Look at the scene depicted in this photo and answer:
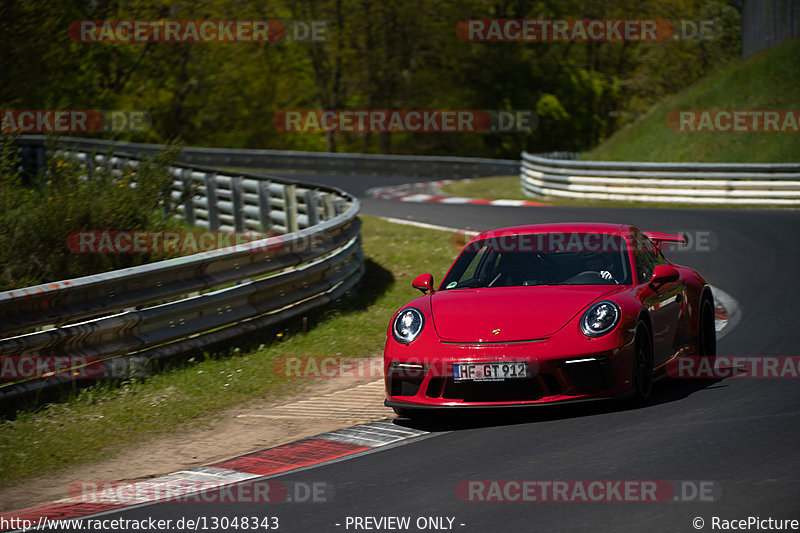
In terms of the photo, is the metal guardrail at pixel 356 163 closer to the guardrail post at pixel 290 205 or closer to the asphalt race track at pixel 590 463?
the guardrail post at pixel 290 205

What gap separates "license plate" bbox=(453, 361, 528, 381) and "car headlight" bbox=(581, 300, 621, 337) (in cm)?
51

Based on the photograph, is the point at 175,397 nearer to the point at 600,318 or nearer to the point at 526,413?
the point at 526,413

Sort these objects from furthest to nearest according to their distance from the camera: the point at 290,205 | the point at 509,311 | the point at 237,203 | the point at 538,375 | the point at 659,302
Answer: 1. the point at 237,203
2. the point at 290,205
3. the point at 659,302
4. the point at 509,311
5. the point at 538,375

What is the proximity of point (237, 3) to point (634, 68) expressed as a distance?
77.5 ft

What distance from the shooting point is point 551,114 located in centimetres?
5719

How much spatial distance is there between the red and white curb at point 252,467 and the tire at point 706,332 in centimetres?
284

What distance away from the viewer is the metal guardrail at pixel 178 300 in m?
7.62

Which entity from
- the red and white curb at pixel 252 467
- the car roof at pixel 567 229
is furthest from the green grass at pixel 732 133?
the red and white curb at pixel 252 467

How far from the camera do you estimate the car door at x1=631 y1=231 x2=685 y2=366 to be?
748 centimetres

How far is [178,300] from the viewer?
9516mm

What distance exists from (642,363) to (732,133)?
21.8 m

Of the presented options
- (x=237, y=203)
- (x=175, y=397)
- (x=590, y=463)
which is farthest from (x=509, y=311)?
(x=237, y=203)

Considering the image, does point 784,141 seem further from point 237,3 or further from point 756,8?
point 237,3

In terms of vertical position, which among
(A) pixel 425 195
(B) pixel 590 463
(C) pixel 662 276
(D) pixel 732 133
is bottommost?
(A) pixel 425 195
